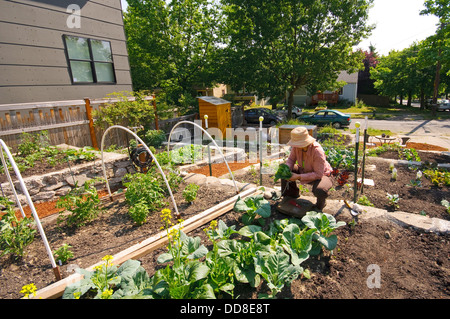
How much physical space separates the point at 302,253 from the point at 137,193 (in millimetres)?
2431

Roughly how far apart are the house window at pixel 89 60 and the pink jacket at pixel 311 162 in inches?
256

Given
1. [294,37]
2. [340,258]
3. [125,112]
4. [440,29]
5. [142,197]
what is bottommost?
[340,258]

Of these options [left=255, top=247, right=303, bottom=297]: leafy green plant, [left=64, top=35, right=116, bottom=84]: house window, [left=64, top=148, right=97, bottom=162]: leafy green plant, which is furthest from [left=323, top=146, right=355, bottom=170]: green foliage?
[left=64, top=35, right=116, bottom=84]: house window

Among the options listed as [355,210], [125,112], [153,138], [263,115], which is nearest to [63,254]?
[355,210]

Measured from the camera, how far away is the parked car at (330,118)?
15.0 m

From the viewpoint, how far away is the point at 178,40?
14.7 metres

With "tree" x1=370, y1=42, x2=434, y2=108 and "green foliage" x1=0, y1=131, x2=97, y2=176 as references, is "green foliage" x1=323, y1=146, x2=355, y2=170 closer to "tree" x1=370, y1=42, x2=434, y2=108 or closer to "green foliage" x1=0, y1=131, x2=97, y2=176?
"green foliage" x1=0, y1=131, x2=97, y2=176

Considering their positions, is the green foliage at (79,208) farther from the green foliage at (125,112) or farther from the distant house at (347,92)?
the distant house at (347,92)

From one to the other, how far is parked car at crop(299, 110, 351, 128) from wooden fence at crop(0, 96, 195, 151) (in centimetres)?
1224

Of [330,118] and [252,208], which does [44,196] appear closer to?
[252,208]

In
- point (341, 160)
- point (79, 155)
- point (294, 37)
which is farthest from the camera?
point (294, 37)

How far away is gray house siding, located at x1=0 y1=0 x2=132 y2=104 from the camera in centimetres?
543

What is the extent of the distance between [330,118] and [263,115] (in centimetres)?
417

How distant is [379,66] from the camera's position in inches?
1049
